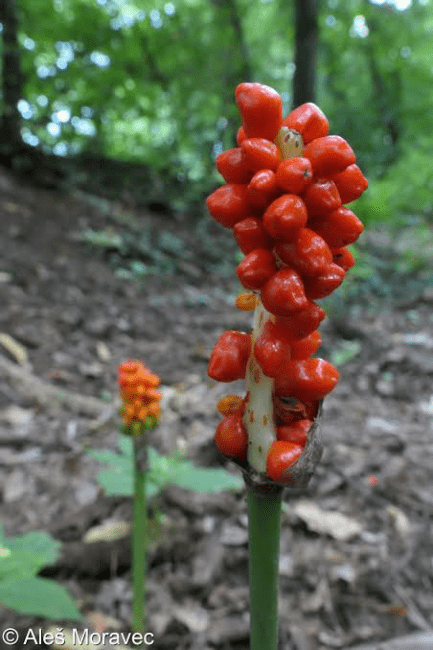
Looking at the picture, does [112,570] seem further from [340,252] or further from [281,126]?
[281,126]

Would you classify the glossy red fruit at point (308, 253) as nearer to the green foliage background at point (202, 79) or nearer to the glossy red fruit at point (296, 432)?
the glossy red fruit at point (296, 432)

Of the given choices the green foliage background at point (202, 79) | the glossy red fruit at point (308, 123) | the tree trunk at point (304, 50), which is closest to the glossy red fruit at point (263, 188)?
the glossy red fruit at point (308, 123)

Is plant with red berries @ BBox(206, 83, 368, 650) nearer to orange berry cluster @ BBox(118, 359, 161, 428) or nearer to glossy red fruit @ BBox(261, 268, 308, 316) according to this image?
glossy red fruit @ BBox(261, 268, 308, 316)

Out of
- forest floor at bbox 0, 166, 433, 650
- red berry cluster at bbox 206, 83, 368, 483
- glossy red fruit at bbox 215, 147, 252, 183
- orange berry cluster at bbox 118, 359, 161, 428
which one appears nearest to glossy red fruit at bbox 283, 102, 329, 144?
red berry cluster at bbox 206, 83, 368, 483

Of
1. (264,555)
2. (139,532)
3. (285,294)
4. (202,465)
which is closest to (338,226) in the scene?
(285,294)

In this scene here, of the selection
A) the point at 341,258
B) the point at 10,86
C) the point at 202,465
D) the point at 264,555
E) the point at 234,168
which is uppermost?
the point at 10,86

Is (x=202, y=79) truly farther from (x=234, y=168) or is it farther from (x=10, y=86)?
(x=234, y=168)

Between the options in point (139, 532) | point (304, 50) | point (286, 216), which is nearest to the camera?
point (286, 216)
